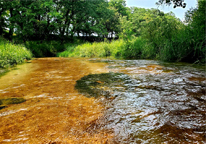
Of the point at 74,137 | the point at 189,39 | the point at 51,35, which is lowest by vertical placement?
the point at 74,137

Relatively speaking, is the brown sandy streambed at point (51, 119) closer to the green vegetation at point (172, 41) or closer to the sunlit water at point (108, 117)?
the sunlit water at point (108, 117)

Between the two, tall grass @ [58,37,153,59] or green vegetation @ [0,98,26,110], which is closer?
green vegetation @ [0,98,26,110]

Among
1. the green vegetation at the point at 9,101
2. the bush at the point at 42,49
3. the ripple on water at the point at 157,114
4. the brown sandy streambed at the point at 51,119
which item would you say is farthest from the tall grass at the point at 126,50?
the green vegetation at the point at 9,101

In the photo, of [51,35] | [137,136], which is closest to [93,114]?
[137,136]

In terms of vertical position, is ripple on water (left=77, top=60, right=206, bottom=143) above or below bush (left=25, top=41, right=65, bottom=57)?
below

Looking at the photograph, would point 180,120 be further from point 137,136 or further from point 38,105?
point 38,105

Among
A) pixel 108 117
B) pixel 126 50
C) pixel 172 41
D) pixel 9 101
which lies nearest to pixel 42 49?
pixel 126 50

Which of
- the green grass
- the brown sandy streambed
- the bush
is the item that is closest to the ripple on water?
the brown sandy streambed

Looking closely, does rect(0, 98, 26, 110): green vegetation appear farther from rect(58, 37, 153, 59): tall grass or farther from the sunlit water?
rect(58, 37, 153, 59): tall grass

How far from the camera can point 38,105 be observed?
1867 mm

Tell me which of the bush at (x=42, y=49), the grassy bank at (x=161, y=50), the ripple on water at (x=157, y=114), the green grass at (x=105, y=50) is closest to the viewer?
the ripple on water at (x=157, y=114)

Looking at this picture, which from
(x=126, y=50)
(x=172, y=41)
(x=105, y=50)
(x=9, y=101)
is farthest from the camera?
(x=105, y=50)

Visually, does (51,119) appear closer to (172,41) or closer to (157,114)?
(157,114)

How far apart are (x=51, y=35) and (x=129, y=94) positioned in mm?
24308
